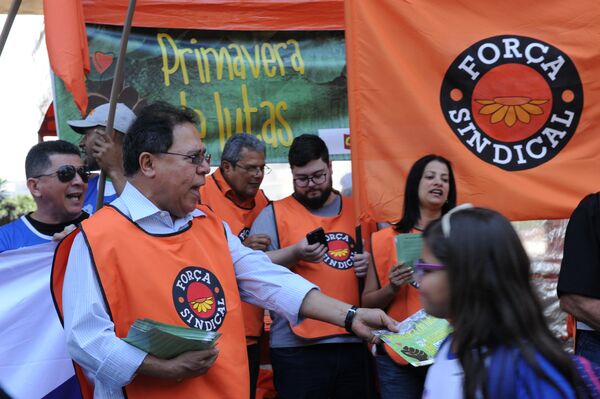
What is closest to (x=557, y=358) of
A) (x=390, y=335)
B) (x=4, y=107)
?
(x=390, y=335)

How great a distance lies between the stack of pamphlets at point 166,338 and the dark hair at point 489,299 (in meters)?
1.01

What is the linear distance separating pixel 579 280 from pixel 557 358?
2.01 metres

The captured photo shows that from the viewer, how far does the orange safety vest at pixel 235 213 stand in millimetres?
5238

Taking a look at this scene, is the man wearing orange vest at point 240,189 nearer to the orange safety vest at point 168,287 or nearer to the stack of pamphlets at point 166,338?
the orange safety vest at point 168,287

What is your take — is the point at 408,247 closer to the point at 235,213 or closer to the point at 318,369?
the point at 318,369

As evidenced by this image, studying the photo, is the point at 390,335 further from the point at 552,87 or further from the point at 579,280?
the point at 552,87

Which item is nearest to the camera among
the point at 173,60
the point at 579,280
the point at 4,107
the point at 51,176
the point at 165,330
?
the point at 165,330

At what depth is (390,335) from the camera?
10.9 ft

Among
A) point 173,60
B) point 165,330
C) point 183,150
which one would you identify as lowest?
point 165,330

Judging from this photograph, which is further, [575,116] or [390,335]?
[575,116]

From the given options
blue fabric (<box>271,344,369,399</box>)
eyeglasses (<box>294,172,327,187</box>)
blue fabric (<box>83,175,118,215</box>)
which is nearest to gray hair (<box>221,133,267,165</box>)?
eyeglasses (<box>294,172,327,187</box>)

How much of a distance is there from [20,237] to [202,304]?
4.96 feet

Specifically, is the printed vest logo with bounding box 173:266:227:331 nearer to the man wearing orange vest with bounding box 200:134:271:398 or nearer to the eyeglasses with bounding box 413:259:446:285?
the eyeglasses with bounding box 413:259:446:285

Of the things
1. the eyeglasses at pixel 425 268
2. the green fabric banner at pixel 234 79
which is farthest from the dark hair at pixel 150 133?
the green fabric banner at pixel 234 79
